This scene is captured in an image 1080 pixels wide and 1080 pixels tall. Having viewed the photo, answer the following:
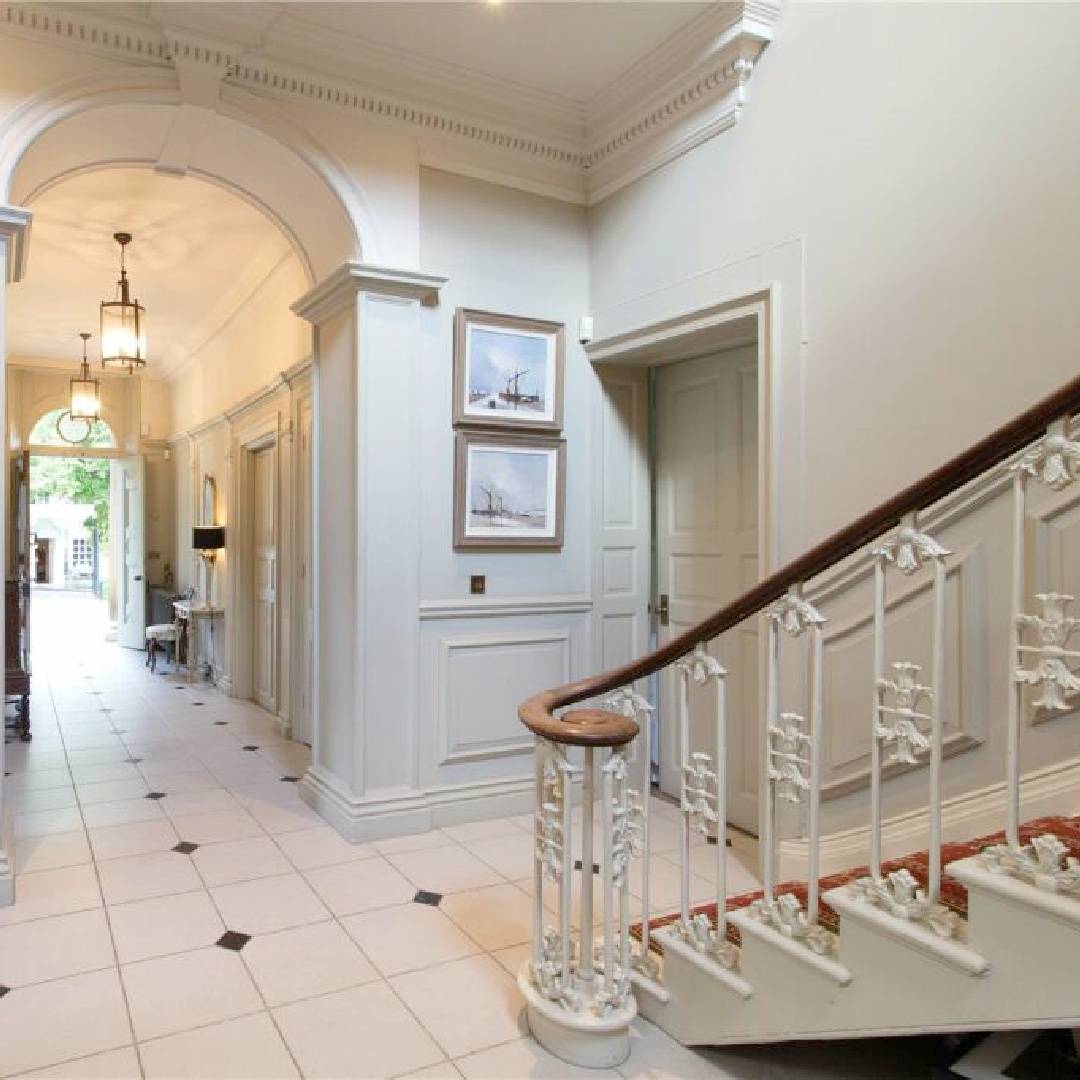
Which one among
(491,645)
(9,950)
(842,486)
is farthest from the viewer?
(491,645)

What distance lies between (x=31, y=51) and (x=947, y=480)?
361cm

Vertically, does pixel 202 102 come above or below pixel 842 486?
above

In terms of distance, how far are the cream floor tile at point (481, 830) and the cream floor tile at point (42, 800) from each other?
1.96 m

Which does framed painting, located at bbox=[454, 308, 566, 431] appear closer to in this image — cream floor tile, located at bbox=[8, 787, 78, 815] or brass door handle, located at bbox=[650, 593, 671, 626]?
brass door handle, located at bbox=[650, 593, 671, 626]

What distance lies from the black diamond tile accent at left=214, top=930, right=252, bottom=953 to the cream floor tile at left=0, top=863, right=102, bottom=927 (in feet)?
1.95

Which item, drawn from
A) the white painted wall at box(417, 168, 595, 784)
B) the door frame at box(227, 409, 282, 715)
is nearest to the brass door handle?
the white painted wall at box(417, 168, 595, 784)

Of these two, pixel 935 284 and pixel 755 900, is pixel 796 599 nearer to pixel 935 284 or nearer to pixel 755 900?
pixel 755 900

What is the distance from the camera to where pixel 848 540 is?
1.81 m

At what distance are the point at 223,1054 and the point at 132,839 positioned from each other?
1.85 metres

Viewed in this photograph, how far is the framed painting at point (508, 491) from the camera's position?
4102 mm

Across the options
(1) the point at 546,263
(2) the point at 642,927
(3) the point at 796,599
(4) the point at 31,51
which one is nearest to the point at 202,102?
(4) the point at 31,51

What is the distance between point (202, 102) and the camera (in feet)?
11.5

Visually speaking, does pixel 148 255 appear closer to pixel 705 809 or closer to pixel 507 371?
pixel 507 371

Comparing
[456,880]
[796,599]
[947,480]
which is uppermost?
[947,480]
